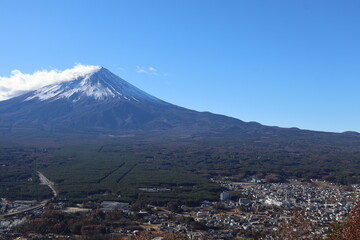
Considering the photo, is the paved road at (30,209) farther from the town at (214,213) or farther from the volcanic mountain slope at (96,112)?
the volcanic mountain slope at (96,112)

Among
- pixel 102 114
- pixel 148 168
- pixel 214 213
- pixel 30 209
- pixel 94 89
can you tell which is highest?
pixel 94 89

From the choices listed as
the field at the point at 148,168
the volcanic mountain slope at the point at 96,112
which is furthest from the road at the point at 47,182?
the volcanic mountain slope at the point at 96,112

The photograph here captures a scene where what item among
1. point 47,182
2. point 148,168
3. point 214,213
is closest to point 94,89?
point 148,168

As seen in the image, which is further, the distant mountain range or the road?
the distant mountain range

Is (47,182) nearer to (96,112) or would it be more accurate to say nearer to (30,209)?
(30,209)

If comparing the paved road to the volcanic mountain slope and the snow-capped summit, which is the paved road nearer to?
the volcanic mountain slope

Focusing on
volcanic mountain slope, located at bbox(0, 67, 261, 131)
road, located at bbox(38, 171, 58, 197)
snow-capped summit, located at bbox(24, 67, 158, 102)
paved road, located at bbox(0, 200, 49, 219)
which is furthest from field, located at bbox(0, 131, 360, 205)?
snow-capped summit, located at bbox(24, 67, 158, 102)
